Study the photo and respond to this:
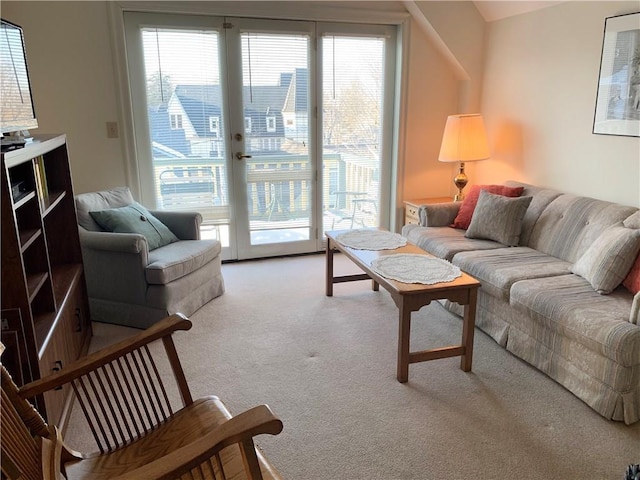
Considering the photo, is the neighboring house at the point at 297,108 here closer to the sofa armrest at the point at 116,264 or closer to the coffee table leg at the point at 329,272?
the coffee table leg at the point at 329,272

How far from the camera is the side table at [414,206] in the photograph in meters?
4.23

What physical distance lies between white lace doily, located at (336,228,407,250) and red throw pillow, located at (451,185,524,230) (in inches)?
25.5

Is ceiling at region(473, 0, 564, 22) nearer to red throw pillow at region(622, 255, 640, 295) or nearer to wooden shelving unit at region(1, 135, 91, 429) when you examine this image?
red throw pillow at region(622, 255, 640, 295)

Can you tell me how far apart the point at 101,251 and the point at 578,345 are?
268 cm

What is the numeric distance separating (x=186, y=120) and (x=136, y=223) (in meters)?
1.11

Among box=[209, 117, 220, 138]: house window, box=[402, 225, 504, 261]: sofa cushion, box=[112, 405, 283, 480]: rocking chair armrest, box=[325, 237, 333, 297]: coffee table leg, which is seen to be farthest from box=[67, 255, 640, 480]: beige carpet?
box=[209, 117, 220, 138]: house window

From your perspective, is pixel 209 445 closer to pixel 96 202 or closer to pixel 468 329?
pixel 468 329

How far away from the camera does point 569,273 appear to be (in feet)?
8.89

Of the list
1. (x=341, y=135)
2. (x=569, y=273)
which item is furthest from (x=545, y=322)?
(x=341, y=135)

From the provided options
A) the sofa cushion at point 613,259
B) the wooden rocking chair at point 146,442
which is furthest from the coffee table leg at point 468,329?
the wooden rocking chair at point 146,442

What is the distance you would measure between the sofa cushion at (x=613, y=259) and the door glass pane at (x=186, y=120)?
282 cm

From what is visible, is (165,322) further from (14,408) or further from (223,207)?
(223,207)

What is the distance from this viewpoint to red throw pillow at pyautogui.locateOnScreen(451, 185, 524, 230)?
3.52m

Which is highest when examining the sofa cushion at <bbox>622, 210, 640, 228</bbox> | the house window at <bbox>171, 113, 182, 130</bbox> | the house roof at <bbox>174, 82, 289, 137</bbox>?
the house roof at <bbox>174, 82, 289, 137</bbox>
